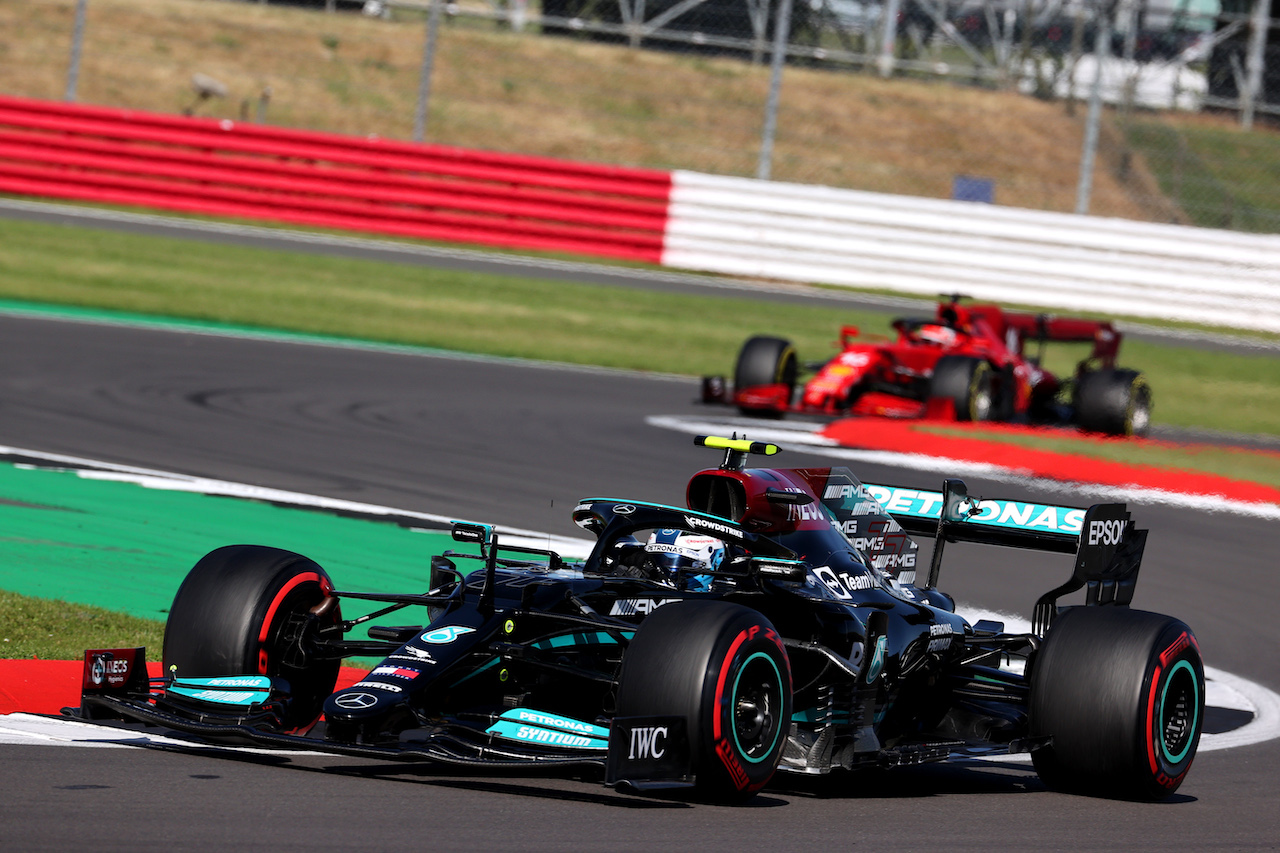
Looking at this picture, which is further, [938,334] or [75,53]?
[75,53]

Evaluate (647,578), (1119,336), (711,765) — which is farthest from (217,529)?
(1119,336)

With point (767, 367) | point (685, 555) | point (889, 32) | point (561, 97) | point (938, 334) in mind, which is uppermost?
point (889, 32)

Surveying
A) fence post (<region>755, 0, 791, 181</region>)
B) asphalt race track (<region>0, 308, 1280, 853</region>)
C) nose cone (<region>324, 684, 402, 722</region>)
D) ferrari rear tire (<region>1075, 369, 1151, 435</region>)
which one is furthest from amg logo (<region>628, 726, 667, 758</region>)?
fence post (<region>755, 0, 791, 181</region>)

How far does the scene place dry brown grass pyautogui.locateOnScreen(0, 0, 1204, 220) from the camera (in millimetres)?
30484

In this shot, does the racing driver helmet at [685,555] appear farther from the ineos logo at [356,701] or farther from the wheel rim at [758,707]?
the ineos logo at [356,701]

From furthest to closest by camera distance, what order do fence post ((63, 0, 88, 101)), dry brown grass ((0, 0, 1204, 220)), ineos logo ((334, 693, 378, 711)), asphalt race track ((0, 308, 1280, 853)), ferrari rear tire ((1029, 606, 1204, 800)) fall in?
1. dry brown grass ((0, 0, 1204, 220))
2. fence post ((63, 0, 88, 101))
3. ferrari rear tire ((1029, 606, 1204, 800))
4. ineos logo ((334, 693, 378, 711))
5. asphalt race track ((0, 308, 1280, 853))

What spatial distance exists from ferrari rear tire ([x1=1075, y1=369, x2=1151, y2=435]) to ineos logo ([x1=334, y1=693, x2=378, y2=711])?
12691 mm

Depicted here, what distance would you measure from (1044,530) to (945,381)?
8808 mm

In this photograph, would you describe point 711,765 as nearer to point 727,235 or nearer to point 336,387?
point 336,387

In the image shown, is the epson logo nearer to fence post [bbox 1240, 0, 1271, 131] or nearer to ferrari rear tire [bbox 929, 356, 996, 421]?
ferrari rear tire [bbox 929, 356, 996, 421]

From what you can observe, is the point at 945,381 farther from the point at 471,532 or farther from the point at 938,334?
the point at 471,532

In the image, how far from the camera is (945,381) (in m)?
16.6

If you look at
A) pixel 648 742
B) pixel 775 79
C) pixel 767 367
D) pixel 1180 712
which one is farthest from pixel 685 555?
pixel 775 79

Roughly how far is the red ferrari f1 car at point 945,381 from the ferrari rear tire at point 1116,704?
9832 mm
